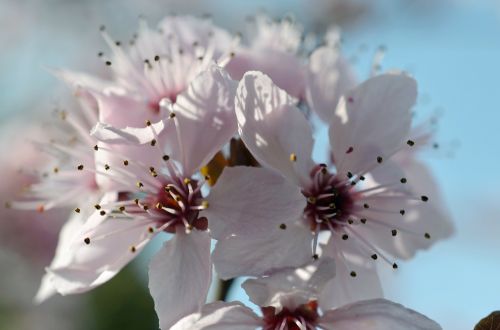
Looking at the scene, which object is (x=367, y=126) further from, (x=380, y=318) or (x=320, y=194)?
(x=380, y=318)

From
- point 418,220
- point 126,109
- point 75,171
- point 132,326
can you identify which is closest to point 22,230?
point 132,326

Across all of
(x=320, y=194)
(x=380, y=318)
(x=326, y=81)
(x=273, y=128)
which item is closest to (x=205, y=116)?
(x=273, y=128)

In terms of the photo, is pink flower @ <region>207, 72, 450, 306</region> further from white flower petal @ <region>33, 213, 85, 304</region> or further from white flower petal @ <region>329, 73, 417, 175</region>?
white flower petal @ <region>33, 213, 85, 304</region>

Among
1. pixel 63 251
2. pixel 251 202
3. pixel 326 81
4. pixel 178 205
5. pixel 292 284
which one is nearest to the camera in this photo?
pixel 292 284

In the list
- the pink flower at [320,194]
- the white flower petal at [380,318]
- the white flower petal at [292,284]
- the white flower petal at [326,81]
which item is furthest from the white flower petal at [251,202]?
the white flower petal at [326,81]

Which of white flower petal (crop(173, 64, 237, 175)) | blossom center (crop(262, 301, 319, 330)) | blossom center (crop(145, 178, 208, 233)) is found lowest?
blossom center (crop(262, 301, 319, 330))

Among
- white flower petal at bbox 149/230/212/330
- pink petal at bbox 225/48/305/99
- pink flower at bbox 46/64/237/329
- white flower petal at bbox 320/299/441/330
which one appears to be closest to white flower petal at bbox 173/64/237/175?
pink flower at bbox 46/64/237/329

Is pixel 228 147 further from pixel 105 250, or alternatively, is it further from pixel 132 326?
pixel 132 326
